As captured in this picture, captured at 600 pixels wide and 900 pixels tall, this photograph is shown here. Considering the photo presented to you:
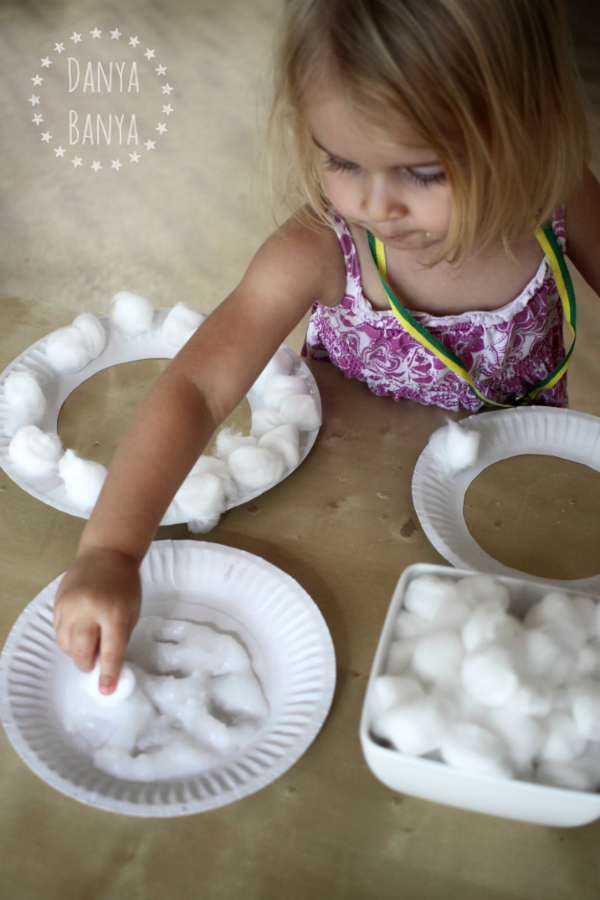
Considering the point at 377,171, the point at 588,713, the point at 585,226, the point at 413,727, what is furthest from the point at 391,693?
the point at 585,226

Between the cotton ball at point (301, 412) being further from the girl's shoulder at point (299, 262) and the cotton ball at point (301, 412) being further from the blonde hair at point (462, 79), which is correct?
the blonde hair at point (462, 79)

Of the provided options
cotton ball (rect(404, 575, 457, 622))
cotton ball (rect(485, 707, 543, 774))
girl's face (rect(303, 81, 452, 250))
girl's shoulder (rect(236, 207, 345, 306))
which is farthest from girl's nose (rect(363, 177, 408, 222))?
cotton ball (rect(485, 707, 543, 774))

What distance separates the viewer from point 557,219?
0.98m

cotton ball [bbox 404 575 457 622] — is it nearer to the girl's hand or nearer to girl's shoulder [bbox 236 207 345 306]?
the girl's hand

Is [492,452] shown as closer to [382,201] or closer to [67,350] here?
[382,201]

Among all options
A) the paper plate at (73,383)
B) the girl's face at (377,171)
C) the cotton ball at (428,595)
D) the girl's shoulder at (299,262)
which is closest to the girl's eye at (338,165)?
the girl's face at (377,171)

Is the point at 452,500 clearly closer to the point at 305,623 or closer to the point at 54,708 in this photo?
the point at 305,623

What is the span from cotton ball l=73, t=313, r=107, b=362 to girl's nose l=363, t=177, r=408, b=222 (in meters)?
0.43

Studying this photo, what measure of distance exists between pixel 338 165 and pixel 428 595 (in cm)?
41

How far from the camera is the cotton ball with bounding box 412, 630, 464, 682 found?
0.53 metres

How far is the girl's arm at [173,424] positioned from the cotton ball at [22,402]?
0.59ft

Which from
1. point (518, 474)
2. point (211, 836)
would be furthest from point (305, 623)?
point (518, 474)

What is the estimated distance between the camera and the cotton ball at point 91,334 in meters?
0.96

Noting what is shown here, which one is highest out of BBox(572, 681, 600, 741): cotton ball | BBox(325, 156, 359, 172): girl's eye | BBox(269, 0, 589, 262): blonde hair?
BBox(269, 0, 589, 262): blonde hair
